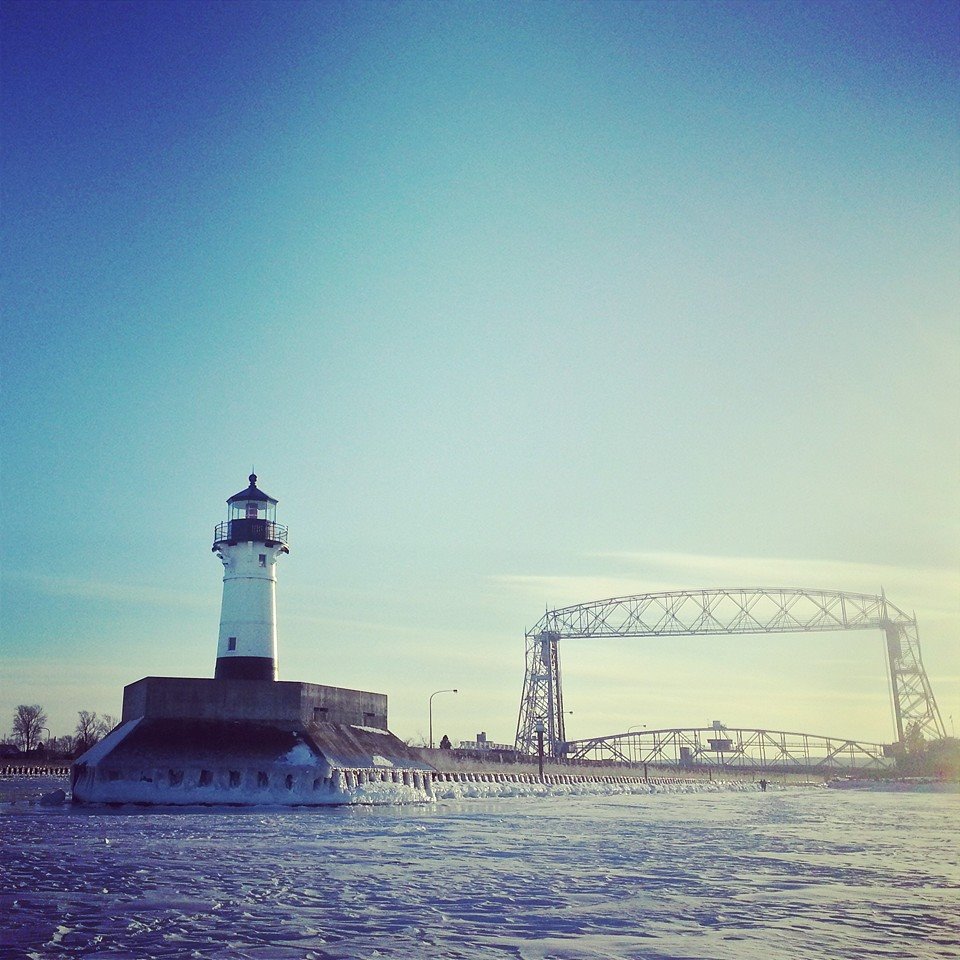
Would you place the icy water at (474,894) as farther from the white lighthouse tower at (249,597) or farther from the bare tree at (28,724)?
the bare tree at (28,724)

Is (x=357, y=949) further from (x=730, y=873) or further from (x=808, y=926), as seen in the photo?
(x=730, y=873)

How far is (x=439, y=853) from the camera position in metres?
14.0

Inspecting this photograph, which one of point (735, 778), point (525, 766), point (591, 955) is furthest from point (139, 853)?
point (735, 778)

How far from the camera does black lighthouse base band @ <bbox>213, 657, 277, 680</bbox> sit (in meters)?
37.6

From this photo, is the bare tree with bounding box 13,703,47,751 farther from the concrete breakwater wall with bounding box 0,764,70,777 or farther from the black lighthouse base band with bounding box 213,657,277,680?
the black lighthouse base band with bounding box 213,657,277,680

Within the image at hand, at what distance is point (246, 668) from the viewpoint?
3766 cm

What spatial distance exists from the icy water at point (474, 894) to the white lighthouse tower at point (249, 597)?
19.2 meters

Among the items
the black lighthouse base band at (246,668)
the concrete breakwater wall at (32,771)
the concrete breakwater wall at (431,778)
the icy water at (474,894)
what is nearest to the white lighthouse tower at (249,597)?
the black lighthouse base band at (246,668)

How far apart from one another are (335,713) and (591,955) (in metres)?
33.2

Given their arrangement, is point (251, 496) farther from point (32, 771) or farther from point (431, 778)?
point (32, 771)

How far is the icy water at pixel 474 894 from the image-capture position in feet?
23.1

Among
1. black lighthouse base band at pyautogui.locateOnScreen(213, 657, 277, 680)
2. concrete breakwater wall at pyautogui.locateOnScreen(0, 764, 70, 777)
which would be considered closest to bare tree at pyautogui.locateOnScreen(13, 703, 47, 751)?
concrete breakwater wall at pyautogui.locateOnScreen(0, 764, 70, 777)

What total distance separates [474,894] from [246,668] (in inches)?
1179

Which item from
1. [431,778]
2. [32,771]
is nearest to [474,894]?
[431,778]
